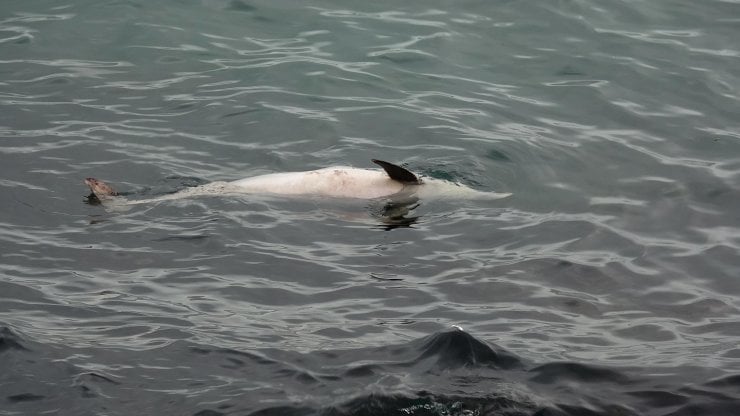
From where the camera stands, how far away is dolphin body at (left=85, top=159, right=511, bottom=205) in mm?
10023

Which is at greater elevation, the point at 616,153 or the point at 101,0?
the point at 101,0

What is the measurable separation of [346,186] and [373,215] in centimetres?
52

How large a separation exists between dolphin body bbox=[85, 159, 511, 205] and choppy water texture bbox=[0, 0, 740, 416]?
0.18 m

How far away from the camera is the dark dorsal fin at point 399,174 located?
9.81 metres

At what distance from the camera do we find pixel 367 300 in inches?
311

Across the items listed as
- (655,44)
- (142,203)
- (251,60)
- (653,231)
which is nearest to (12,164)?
(142,203)

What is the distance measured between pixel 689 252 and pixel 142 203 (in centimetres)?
511

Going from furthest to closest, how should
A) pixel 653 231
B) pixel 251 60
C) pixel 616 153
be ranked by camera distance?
pixel 251 60
pixel 616 153
pixel 653 231

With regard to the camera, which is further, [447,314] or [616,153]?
[616,153]

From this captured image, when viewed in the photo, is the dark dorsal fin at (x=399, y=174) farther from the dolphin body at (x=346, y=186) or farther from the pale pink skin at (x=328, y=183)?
the pale pink skin at (x=328, y=183)

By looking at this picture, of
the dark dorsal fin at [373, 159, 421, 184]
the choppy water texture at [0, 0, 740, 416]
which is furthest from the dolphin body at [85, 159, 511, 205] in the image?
the choppy water texture at [0, 0, 740, 416]

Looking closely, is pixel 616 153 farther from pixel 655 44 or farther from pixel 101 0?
pixel 101 0

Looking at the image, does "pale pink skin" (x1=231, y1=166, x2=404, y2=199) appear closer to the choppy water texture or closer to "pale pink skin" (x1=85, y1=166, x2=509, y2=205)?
"pale pink skin" (x1=85, y1=166, x2=509, y2=205)

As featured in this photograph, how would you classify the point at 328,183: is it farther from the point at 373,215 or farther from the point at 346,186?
the point at 373,215
